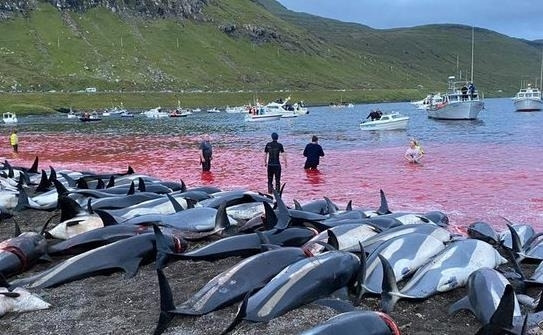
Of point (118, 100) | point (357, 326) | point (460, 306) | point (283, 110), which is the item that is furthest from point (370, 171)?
point (118, 100)

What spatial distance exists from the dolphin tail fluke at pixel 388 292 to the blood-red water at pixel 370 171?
393 inches

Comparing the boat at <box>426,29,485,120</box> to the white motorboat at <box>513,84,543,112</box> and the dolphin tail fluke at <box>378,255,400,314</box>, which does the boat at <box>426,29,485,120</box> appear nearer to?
the white motorboat at <box>513,84,543,112</box>

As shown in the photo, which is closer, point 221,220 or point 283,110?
point 221,220

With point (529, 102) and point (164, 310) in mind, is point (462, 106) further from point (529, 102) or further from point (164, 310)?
point (164, 310)

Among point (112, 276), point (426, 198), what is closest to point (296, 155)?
point (426, 198)

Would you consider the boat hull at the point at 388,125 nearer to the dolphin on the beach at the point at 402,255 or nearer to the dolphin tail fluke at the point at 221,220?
the dolphin tail fluke at the point at 221,220

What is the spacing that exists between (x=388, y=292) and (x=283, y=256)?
200cm

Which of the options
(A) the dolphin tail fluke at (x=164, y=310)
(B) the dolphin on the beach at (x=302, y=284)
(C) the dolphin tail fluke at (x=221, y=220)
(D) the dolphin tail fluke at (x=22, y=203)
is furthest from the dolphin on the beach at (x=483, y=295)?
(D) the dolphin tail fluke at (x=22, y=203)

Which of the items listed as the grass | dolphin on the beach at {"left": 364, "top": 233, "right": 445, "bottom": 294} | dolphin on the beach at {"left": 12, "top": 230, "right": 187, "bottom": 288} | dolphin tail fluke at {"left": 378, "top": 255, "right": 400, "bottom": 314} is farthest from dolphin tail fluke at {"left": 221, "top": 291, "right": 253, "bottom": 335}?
the grass

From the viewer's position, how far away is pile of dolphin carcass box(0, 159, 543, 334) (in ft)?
27.7

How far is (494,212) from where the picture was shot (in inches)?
800

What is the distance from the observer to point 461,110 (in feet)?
290

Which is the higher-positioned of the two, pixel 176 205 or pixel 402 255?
pixel 176 205

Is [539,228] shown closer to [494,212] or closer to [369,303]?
[494,212]
